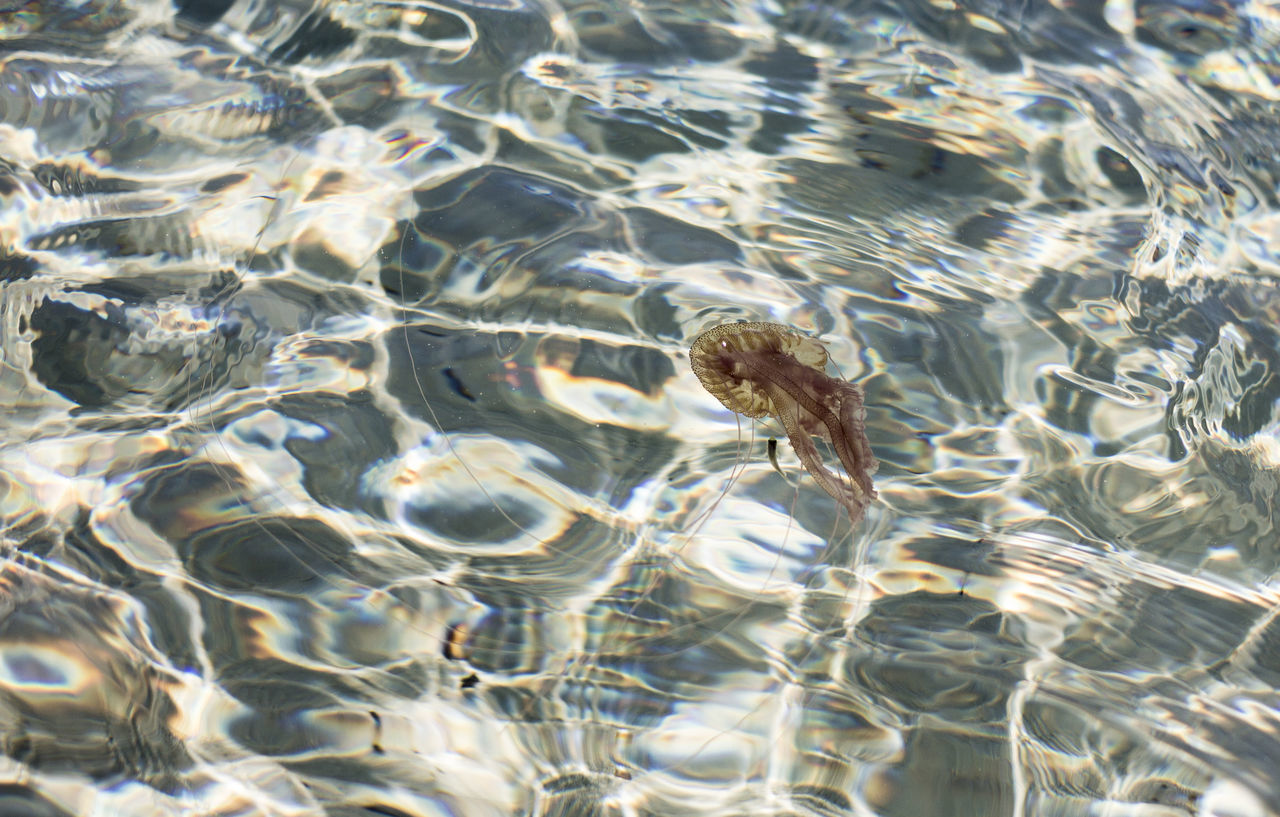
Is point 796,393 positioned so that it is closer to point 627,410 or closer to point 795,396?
point 795,396

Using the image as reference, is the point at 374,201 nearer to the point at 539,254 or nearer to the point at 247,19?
the point at 539,254

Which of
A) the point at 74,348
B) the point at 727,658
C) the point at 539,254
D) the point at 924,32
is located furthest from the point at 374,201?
the point at 924,32

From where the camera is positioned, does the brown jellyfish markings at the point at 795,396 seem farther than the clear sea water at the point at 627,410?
Yes

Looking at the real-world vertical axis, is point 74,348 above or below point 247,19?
below

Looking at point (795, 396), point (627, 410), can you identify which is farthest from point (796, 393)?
point (627, 410)

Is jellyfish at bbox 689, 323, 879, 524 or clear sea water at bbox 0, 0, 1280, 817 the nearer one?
clear sea water at bbox 0, 0, 1280, 817
